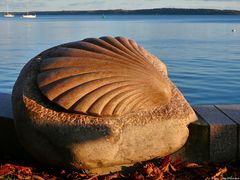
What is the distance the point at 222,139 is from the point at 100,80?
4.38ft

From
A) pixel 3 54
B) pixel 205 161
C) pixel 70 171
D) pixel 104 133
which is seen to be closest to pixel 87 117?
pixel 104 133

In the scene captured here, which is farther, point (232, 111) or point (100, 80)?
point (232, 111)

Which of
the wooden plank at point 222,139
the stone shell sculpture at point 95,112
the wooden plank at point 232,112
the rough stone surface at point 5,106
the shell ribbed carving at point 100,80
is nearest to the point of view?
the stone shell sculpture at point 95,112

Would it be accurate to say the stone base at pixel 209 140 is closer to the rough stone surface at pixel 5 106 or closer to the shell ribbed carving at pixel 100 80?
the rough stone surface at pixel 5 106

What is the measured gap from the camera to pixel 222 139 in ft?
15.5

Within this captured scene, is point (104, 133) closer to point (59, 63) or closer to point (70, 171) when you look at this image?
point (70, 171)

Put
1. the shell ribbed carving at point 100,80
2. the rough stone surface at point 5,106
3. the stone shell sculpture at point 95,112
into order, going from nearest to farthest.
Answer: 1. the stone shell sculpture at point 95,112
2. the shell ribbed carving at point 100,80
3. the rough stone surface at point 5,106

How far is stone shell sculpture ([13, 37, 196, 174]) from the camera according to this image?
4.25 m

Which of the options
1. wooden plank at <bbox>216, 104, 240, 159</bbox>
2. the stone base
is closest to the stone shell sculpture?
the stone base

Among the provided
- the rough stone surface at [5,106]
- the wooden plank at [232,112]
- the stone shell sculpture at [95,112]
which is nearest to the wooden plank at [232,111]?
the wooden plank at [232,112]

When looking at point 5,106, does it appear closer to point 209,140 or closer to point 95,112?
point 95,112

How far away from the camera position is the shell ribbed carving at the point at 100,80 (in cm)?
439

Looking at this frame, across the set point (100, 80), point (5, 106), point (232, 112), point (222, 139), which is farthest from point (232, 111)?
point (5, 106)

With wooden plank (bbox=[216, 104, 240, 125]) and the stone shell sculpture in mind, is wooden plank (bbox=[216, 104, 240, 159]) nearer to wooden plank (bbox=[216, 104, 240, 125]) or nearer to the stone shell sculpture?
wooden plank (bbox=[216, 104, 240, 125])
